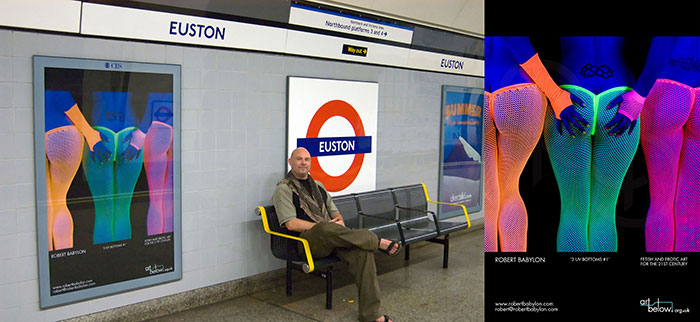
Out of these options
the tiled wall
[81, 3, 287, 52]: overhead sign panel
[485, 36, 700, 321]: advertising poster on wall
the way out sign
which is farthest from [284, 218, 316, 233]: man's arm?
[485, 36, 700, 321]: advertising poster on wall

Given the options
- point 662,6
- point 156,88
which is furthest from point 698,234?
point 156,88

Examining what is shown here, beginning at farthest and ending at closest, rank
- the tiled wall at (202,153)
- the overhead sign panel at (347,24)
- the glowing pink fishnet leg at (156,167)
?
the overhead sign panel at (347,24) < the glowing pink fishnet leg at (156,167) < the tiled wall at (202,153)

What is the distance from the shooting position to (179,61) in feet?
15.7

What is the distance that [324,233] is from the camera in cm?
498

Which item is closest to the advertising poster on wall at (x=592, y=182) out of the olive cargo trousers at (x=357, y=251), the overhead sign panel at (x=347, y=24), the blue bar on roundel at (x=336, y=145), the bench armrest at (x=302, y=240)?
the olive cargo trousers at (x=357, y=251)

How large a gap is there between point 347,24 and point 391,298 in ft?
8.14

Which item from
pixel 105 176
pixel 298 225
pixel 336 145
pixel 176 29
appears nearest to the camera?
pixel 105 176

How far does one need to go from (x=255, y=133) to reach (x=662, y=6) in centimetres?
376

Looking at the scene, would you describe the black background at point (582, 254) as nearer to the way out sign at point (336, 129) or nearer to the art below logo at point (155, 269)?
the art below logo at point (155, 269)

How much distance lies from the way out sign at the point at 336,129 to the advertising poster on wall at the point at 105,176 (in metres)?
1.26

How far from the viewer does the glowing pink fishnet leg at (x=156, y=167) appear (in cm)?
470

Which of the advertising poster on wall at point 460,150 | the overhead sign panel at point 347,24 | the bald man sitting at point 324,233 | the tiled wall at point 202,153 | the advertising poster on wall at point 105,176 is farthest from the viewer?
the advertising poster on wall at point 460,150

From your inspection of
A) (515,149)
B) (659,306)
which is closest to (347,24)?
(515,149)

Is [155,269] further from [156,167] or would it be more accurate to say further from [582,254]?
[582,254]
